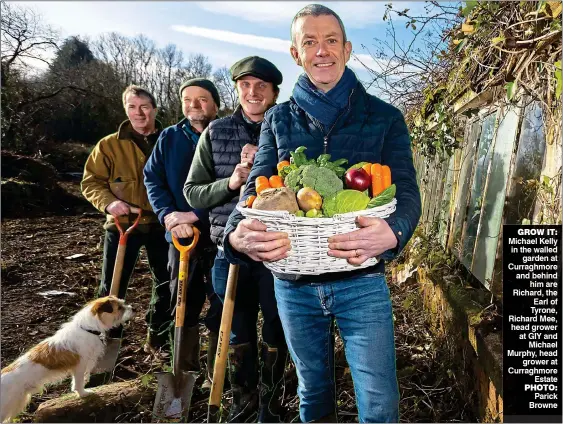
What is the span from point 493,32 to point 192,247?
2464 mm

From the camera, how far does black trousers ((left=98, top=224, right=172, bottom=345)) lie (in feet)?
13.1

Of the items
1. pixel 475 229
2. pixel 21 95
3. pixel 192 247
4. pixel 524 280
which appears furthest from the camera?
pixel 21 95

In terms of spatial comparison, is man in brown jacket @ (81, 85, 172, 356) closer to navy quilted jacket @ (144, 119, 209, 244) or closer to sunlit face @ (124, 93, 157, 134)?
sunlit face @ (124, 93, 157, 134)

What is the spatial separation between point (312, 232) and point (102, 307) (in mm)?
2347

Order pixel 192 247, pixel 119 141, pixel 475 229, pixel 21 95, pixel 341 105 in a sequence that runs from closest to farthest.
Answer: pixel 341 105
pixel 192 247
pixel 475 229
pixel 119 141
pixel 21 95

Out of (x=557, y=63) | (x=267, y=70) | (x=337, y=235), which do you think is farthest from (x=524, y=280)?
(x=267, y=70)

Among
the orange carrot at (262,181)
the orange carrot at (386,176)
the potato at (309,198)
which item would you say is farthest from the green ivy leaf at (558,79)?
the orange carrot at (262,181)

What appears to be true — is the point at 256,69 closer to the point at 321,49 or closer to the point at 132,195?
the point at 321,49

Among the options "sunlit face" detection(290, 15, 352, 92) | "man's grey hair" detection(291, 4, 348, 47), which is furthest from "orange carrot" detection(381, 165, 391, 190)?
"man's grey hair" detection(291, 4, 348, 47)

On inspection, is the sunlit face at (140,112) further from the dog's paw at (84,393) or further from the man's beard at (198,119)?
the dog's paw at (84,393)

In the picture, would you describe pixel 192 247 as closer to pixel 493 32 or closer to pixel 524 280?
pixel 524 280

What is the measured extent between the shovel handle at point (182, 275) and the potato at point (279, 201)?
Result: 5.63 feet

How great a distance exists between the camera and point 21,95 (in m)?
14.2

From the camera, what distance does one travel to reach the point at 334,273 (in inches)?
72.6
